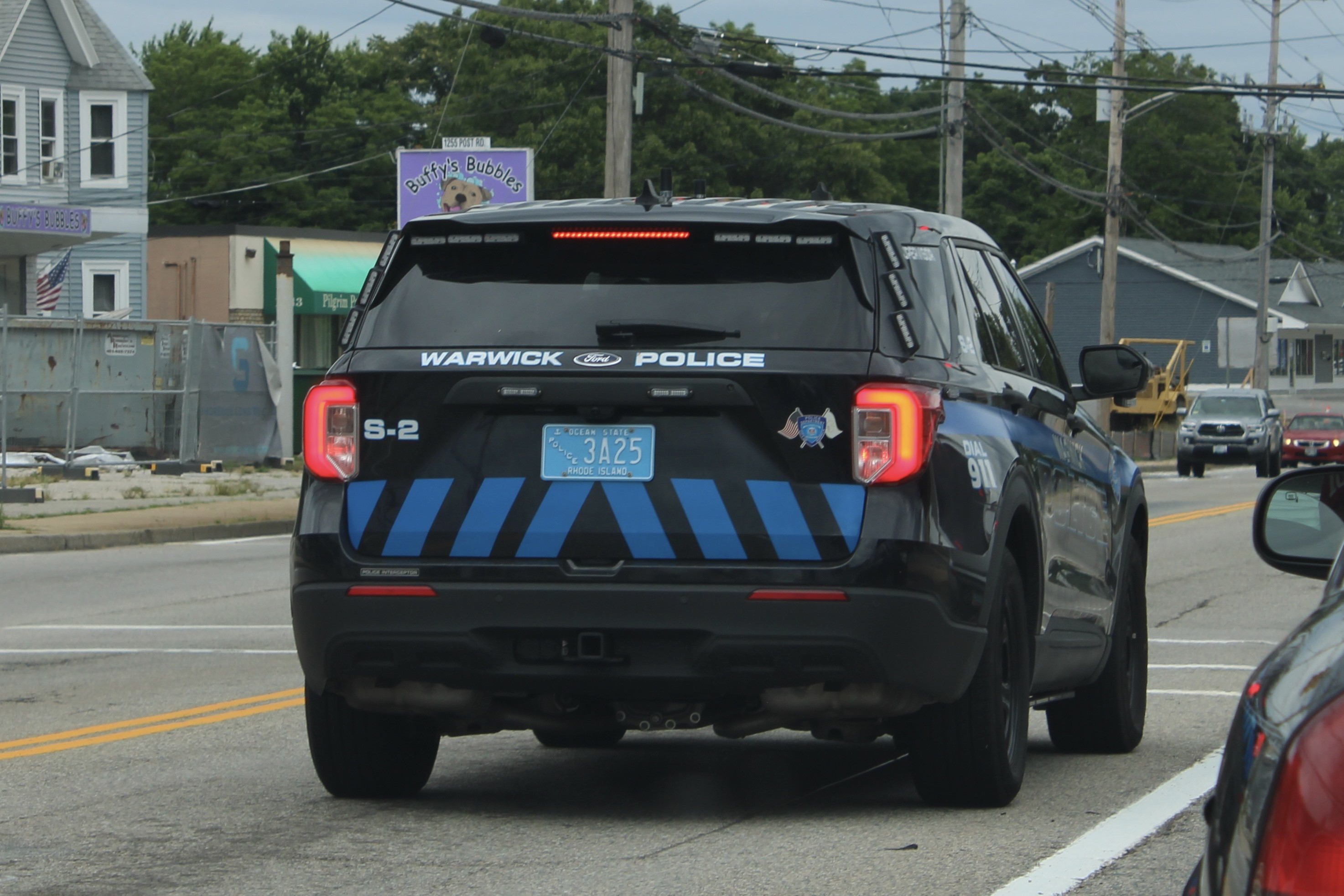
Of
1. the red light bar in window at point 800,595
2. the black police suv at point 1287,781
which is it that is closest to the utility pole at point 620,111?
the red light bar in window at point 800,595

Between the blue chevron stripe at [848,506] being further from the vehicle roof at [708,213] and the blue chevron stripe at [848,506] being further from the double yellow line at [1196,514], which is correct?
the double yellow line at [1196,514]

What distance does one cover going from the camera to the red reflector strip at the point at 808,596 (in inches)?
223

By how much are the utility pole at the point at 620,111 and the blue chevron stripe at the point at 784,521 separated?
20.7 meters

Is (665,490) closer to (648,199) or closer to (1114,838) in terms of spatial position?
(648,199)

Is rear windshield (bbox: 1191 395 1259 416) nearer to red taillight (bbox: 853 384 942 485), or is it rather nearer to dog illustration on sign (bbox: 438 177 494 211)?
dog illustration on sign (bbox: 438 177 494 211)

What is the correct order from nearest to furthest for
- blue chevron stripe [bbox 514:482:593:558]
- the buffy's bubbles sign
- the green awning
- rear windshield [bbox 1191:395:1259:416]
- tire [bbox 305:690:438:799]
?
blue chevron stripe [bbox 514:482:593:558] < tire [bbox 305:690:438:799] < the buffy's bubbles sign < rear windshield [bbox 1191:395:1259:416] < the green awning

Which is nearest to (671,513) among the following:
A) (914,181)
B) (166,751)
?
(166,751)

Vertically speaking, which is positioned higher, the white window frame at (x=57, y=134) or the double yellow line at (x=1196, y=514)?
the white window frame at (x=57, y=134)

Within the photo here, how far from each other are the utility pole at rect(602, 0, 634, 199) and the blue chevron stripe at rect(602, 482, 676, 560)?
2068 centimetres

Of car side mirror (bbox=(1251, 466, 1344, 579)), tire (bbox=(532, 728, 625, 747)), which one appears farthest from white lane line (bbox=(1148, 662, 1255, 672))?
car side mirror (bbox=(1251, 466, 1344, 579))

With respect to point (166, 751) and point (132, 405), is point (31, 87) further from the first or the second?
point (166, 751)

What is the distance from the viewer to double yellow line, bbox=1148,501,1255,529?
26.0 metres

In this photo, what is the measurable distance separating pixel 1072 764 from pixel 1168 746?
2.20 feet

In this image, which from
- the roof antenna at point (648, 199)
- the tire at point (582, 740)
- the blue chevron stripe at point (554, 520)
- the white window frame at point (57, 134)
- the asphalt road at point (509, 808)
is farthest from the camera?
the white window frame at point (57, 134)
